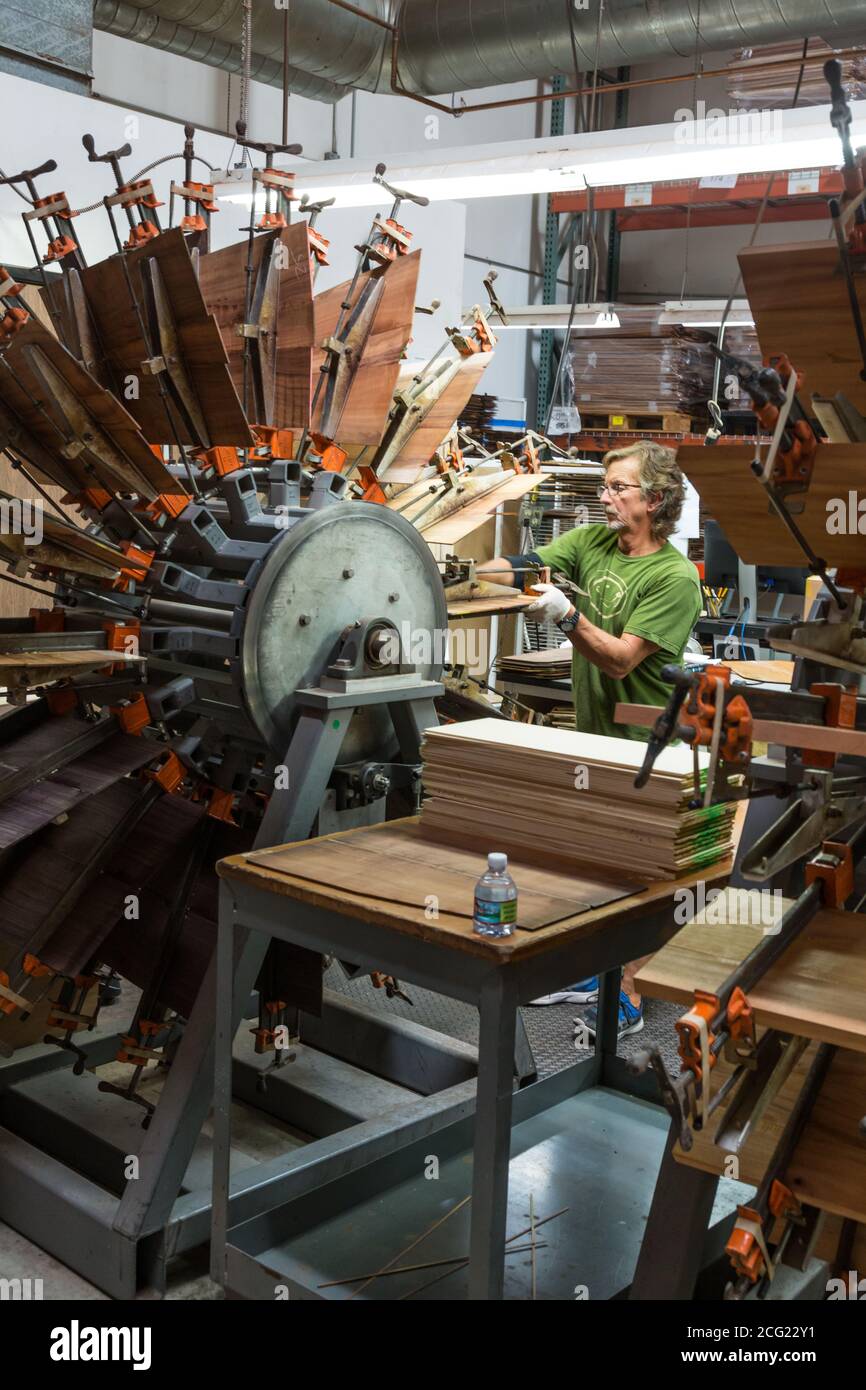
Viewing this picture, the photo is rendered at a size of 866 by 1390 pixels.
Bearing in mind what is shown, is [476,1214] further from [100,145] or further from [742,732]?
[100,145]

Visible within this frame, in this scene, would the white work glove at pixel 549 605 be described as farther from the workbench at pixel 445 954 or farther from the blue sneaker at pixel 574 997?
the blue sneaker at pixel 574 997

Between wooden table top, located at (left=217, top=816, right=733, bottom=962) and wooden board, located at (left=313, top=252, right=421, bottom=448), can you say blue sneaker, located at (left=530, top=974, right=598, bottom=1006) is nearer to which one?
wooden table top, located at (left=217, top=816, right=733, bottom=962)

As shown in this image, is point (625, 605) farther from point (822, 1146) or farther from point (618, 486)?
point (822, 1146)

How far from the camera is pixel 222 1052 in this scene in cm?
238

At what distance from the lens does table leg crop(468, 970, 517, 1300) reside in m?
1.97

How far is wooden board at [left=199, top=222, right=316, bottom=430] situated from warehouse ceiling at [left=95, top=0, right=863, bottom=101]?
322 centimetres

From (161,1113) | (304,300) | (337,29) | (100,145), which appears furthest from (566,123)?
(161,1113)

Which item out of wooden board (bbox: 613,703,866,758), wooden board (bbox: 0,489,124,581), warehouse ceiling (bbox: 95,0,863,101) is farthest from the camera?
warehouse ceiling (bbox: 95,0,863,101)

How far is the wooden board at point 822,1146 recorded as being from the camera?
1.72 m

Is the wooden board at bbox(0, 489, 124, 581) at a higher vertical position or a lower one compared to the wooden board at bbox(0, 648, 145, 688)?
higher

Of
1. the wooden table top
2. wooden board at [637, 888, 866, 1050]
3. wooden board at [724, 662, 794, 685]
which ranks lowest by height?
the wooden table top

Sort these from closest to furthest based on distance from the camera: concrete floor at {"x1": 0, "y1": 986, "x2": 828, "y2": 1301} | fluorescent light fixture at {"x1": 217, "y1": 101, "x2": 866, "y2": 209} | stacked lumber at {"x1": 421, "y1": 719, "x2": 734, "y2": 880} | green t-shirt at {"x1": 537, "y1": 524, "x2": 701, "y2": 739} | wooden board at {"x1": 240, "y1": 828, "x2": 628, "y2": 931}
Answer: wooden board at {"x1": 240, "y1": 828, "x2": 628, "y2": 931}, stacked lumber at {"x1": 421, "y1": 719, "x2": 734, "y2": 880}, concrete floor at {"x1": 0, "y1": 986, "x2": 828, "y2": 1301}, fluorescent light fixture at {"x1": 217, "y1": 101, "x2": 866, "y2": 209}, green t-shirt at {"x1": 537, "y1": 524, "x2": 701, "y2": 739}

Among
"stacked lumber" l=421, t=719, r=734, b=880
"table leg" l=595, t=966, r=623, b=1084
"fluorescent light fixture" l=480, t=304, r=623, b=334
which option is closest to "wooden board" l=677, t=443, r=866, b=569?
"stacked lumber" l=421, t=719, r=734, b=880

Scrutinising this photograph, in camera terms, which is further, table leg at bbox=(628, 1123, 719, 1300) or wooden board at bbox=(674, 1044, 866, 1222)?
table leg at bbox=(628, 1123, 719, 1300)
